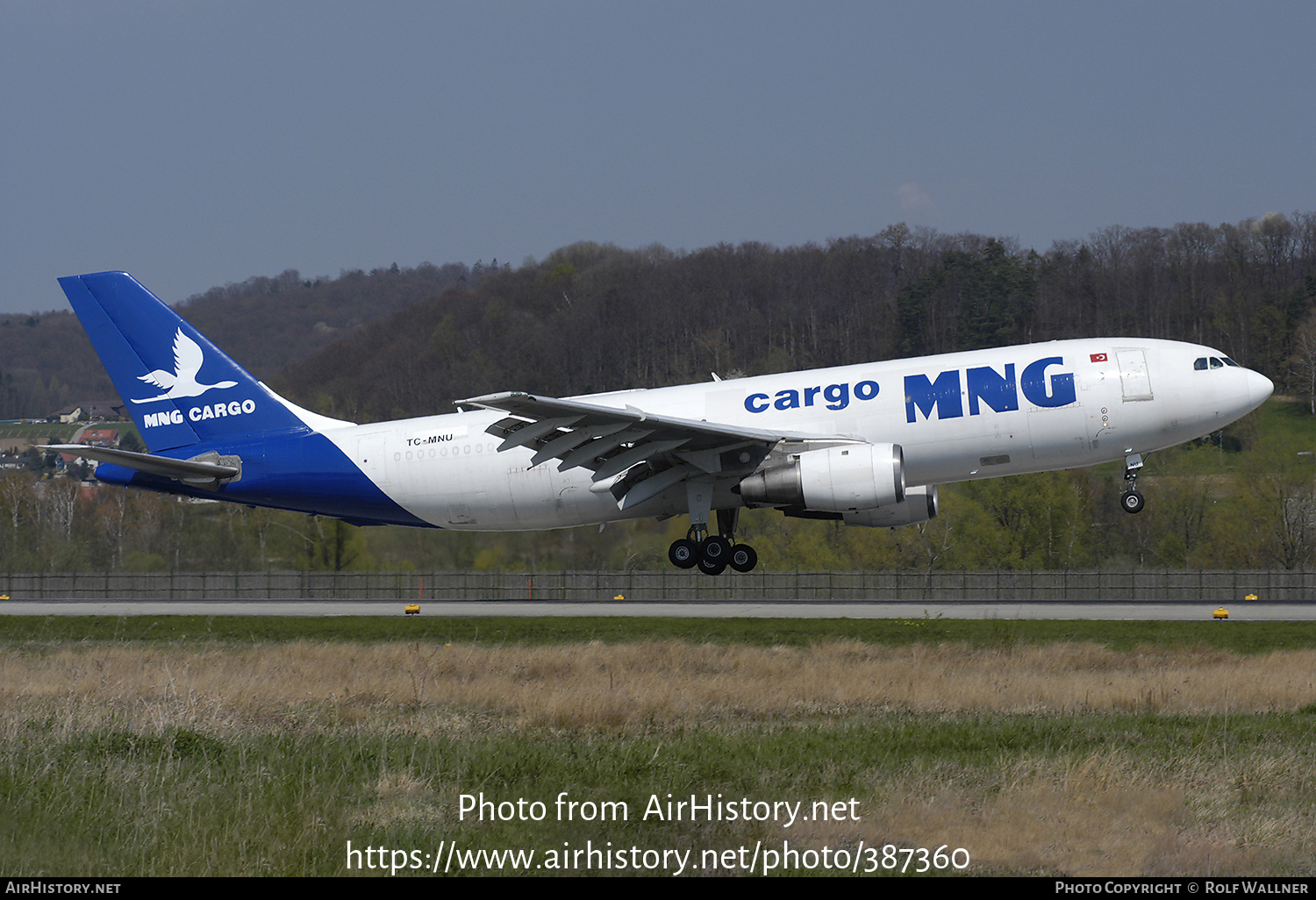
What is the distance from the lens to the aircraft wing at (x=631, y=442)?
25.7 metres

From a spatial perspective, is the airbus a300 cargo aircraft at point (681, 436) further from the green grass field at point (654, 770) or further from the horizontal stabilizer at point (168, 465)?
the green grass field at point (654, 770)

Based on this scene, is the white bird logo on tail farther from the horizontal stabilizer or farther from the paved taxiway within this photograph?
the paved taxiway

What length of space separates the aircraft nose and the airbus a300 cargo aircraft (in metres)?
0.04

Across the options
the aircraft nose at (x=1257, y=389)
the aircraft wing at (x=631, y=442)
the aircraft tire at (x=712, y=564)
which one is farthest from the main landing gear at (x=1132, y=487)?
the aircraft tire at (x=712, y=564)

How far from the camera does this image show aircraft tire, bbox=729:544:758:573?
91.9 ft

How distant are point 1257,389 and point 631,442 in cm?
1317

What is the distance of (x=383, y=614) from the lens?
155 ft

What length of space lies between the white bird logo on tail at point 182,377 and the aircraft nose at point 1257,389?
2379cm

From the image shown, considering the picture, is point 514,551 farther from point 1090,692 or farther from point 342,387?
point 342,387

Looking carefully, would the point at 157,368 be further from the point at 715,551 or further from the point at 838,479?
the point at 838,479

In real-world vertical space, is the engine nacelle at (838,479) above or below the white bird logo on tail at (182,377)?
below

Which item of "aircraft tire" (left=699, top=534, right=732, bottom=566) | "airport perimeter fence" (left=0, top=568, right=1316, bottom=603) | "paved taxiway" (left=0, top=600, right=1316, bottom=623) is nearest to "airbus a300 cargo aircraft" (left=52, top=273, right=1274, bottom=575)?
"aircraft tire" (left=699, top=534, right=732, bottom=566)

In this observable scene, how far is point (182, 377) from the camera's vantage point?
3256 centimetres

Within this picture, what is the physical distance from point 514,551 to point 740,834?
44622 millimetres
